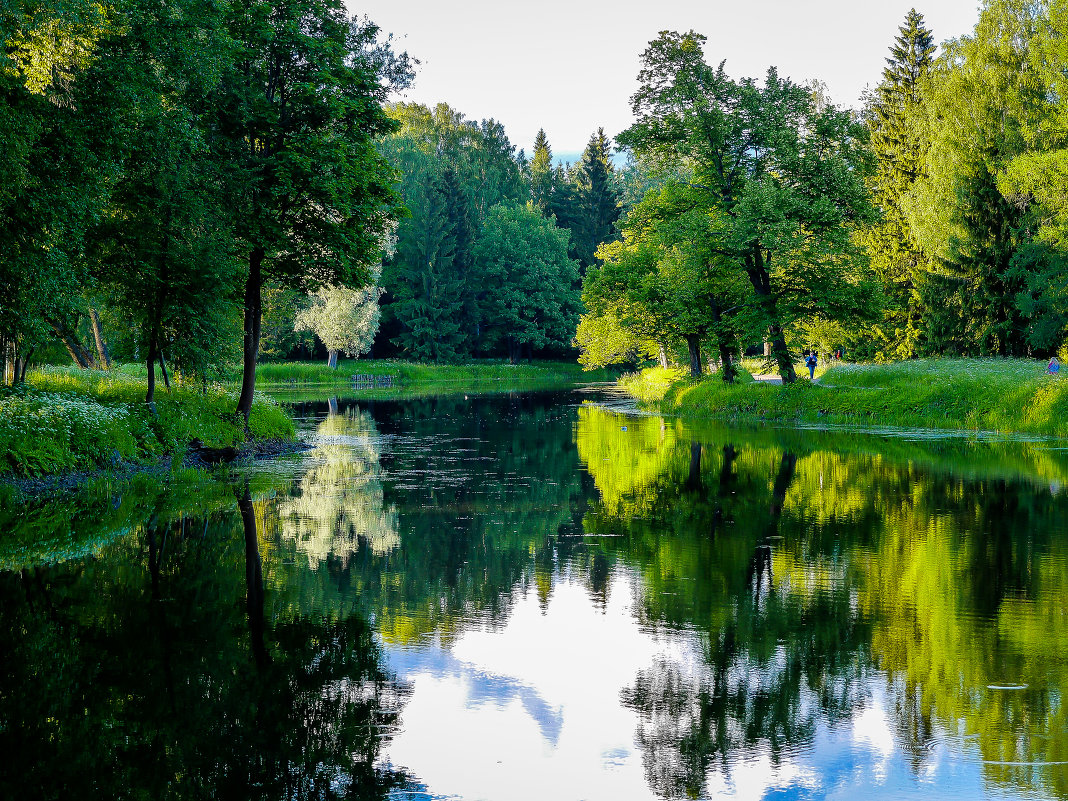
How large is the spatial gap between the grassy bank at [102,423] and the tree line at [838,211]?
19.9 m

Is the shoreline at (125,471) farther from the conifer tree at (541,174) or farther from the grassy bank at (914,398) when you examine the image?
the conifer tree at (541,174)

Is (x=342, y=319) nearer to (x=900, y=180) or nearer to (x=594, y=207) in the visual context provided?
(x=900, y=180)

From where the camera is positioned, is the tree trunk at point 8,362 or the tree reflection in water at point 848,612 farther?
the tree trunk at point 8,362

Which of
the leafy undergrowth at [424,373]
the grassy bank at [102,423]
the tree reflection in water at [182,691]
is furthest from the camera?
the leafy undergrowth at [424,373]

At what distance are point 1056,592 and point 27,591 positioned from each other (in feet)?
37.9

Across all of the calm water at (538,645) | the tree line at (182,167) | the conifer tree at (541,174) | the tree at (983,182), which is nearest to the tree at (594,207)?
the conifer tree at (541,174)

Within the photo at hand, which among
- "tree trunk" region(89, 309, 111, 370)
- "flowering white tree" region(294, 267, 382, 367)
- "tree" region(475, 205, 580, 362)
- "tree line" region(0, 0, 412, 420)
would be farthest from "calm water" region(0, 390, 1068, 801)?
"tree" region(475, 205, 580, 362)

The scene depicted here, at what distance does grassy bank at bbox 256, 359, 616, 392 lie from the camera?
71875 millimetres

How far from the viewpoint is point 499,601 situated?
10.5 m

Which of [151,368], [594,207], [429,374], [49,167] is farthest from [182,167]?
[594,207]

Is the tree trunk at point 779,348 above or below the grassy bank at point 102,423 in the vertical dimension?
above

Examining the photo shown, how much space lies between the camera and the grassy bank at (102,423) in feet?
60.6

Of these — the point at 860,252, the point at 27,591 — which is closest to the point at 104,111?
the point at 27,591

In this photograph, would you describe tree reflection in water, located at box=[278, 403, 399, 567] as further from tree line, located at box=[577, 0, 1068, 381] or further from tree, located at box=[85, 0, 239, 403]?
tree line, located at box=[577, 0, 1068, 381]
